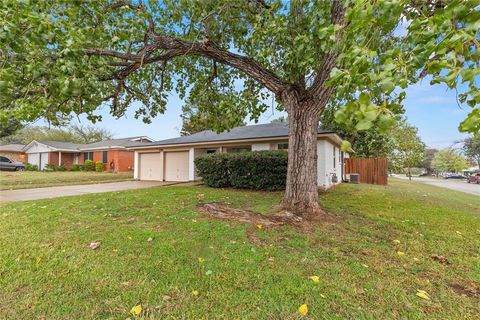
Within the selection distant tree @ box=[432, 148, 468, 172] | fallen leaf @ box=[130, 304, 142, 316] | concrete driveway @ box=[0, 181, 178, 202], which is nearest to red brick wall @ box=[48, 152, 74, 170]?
concrete driveway @ box=[0, 181, 178, 202]

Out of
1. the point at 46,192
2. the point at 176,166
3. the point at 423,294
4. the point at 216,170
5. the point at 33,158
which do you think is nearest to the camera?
the point at 423,294

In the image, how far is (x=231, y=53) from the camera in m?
5.91

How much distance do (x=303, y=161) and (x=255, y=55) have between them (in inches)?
123

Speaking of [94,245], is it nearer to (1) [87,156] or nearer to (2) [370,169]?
(2) [370,169]

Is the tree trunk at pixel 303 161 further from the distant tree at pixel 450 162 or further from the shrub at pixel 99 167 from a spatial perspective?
the distant tree at pixel 450 162

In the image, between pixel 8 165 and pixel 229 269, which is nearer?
pixel 229 269

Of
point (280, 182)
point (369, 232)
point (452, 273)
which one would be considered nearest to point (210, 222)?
point (369, 232)

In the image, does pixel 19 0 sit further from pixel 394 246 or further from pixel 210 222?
pixel 394 246

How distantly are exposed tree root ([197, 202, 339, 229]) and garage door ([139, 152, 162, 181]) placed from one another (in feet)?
41.2

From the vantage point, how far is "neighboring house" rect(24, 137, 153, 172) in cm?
2367

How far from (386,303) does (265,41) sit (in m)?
5.02

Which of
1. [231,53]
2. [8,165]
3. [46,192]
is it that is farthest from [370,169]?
[8,165]

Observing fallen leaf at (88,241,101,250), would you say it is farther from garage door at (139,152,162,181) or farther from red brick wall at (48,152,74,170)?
red brick wall at (48,152,74,170)

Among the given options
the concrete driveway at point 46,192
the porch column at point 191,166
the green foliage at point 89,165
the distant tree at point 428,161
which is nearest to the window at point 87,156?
the green foliage at point 89,165
